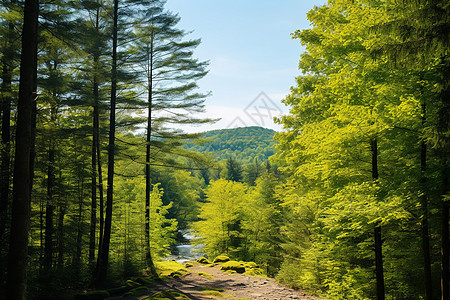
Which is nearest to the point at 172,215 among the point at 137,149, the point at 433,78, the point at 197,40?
the point at 137,149

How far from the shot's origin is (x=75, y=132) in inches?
456

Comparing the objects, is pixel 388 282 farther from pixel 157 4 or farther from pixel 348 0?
pixel 157 4

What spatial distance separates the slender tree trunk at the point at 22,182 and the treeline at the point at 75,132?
0.06 feet

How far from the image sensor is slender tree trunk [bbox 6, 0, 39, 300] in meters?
5.34

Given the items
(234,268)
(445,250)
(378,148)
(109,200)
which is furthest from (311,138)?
(234,268)

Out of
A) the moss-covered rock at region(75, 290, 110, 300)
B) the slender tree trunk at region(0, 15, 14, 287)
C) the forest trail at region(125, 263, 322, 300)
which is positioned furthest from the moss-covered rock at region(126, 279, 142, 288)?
the slender tree trunk at region(0, 15, 14, 287)

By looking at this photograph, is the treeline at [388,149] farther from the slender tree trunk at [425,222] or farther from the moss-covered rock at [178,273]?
the moss-covered rock at [178,273]

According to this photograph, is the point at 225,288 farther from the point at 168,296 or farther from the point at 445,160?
the point at 445,160

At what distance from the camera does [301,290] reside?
1302cm

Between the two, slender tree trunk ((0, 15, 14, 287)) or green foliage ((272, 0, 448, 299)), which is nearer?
green foliage ((272, 0, 448, 299))

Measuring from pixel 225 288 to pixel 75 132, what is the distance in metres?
8.79

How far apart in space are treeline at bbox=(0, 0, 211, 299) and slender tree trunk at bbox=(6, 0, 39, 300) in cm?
2

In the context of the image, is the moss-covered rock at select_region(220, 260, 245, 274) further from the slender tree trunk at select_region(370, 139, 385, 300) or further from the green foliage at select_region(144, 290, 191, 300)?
the slender tree trunk at select_region(370, 139, 385, 300)

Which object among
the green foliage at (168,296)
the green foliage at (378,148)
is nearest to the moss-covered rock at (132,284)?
the green foliage at (168,296)
